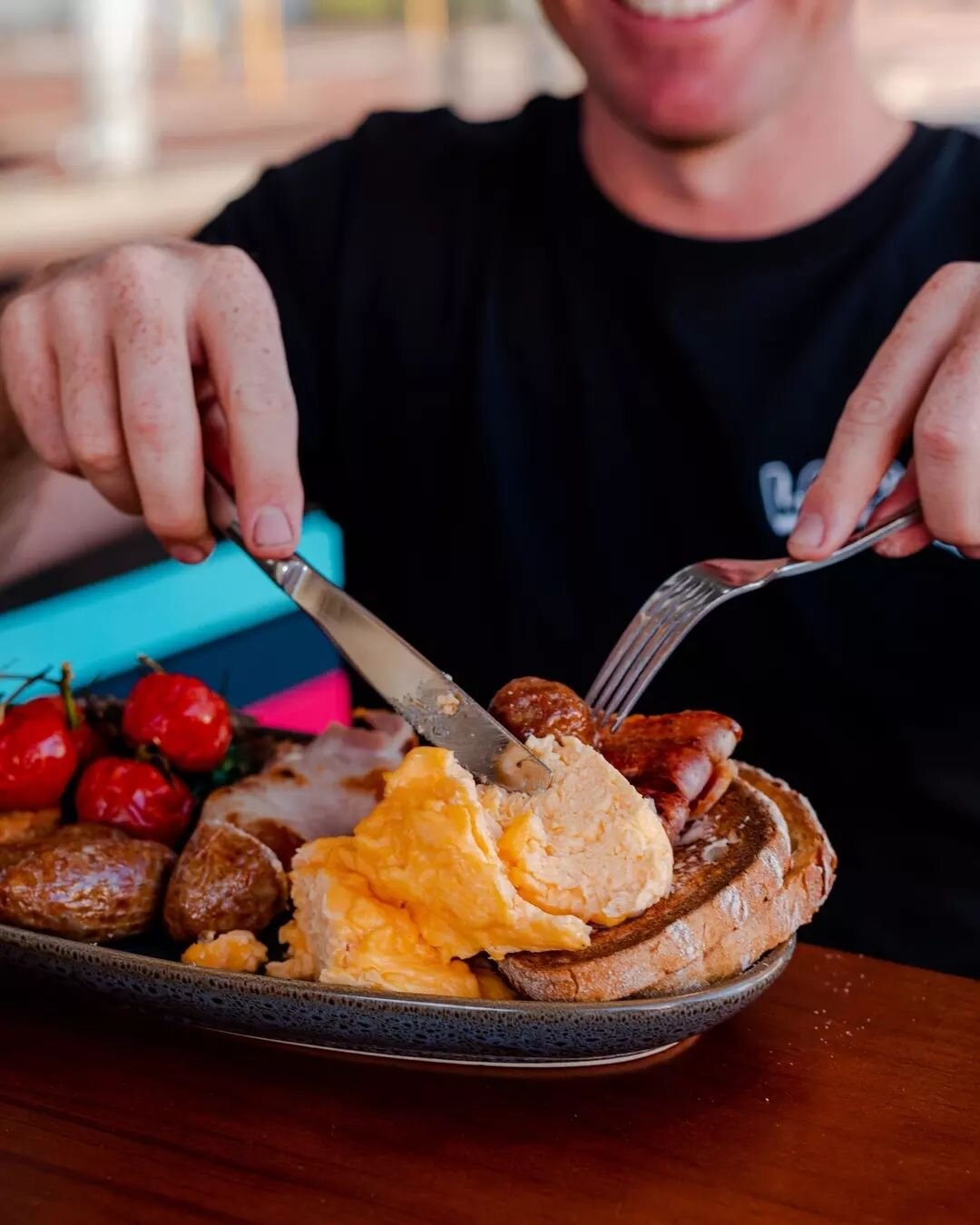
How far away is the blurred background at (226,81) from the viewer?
7.19 m

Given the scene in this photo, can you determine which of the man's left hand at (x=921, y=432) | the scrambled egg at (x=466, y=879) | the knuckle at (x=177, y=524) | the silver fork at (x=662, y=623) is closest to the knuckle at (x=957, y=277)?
the man's left hand at (x=921, y=432)

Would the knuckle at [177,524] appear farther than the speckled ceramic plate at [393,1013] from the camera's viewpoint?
Yes

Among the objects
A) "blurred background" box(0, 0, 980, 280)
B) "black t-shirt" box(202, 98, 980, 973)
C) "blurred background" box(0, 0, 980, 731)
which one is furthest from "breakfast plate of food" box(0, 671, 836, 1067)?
"blurred background" box(0, 0, 980, 280)

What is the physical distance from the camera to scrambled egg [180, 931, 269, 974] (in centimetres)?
106

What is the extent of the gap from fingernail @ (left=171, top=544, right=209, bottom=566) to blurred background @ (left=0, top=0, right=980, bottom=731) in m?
0.71

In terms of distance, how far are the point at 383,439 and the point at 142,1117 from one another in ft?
4.76

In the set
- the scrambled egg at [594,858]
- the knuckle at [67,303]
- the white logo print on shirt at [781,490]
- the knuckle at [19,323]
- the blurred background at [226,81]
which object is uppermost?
the knuckle at [67,303]

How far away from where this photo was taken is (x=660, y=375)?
6.77 ft

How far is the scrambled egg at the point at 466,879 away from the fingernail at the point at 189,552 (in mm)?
452

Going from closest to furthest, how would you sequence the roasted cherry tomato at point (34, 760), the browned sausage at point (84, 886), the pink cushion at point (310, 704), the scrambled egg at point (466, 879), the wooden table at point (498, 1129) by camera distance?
the wooden table at point (498, 1129) < the scrambled egg at point (466, 879) < the browned sausage at point (84, 886) < the roasted cherry tomato at point (34, 760) < the pink cushion at point (310, 704)

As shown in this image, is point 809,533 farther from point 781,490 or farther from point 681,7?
point 681,7

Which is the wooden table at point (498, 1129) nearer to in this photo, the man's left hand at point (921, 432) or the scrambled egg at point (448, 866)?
the scrambled egg at point (448, 866)

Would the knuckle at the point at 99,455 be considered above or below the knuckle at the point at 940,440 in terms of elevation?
below

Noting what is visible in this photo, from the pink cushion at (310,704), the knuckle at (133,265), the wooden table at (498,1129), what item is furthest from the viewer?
the pink cushion at (310,704)
